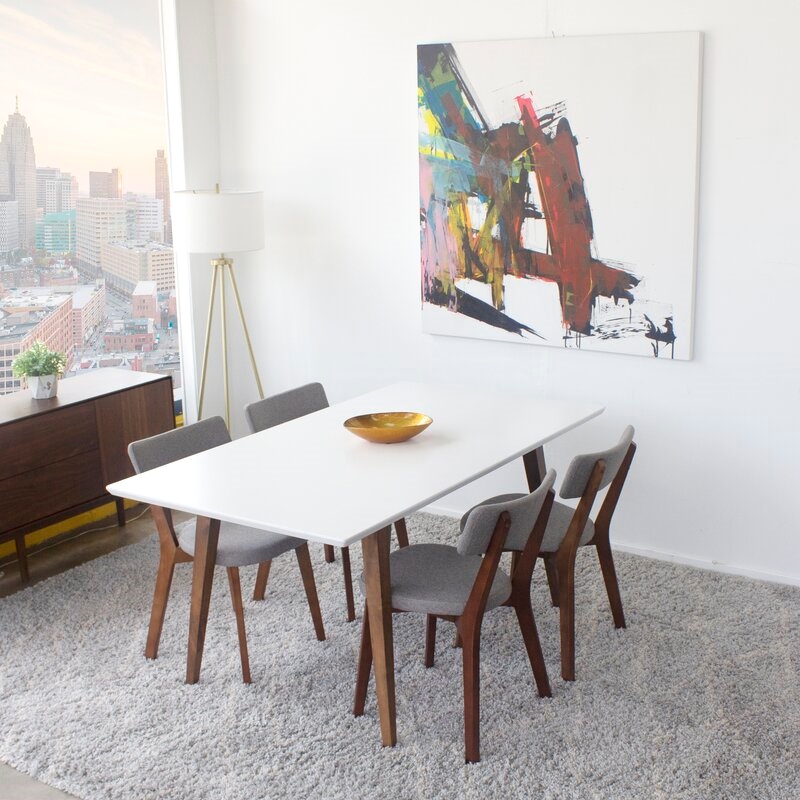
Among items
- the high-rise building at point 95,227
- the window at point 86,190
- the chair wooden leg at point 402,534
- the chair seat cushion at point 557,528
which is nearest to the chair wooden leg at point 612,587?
the chair seat cushion at point 557,528

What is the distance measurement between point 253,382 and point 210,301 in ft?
1.97

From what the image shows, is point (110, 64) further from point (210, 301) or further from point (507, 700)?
point (507, 700)

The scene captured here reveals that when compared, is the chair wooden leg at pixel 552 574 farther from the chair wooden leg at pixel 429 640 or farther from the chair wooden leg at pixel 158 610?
the chair wooden leg at pixel 158 610

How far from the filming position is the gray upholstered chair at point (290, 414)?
4160 millimetres

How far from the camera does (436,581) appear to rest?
3.33 meters

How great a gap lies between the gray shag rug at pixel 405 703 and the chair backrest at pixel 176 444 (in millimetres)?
713

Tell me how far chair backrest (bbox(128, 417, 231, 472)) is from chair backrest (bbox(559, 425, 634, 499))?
138 cm

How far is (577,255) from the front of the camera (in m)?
4.62

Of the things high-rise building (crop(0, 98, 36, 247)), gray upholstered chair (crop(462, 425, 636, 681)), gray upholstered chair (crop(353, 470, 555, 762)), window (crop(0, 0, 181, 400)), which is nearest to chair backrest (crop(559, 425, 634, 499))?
gray upholstered chair (crop(462, 425, 636, 681))

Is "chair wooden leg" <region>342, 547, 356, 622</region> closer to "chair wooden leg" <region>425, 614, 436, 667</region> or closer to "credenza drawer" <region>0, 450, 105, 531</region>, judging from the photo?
"chair wooden leg" <region>425, 614, 436, 667</region>

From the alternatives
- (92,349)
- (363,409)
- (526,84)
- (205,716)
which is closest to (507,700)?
(205,716)

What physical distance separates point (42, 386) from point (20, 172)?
3.48ft

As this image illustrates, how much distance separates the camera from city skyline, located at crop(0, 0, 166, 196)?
15.9 ft

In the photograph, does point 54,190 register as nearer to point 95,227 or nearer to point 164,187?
point 95,227
